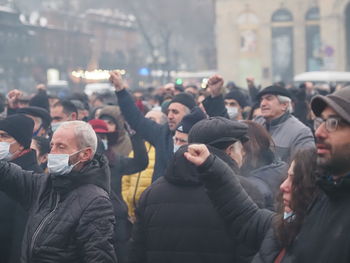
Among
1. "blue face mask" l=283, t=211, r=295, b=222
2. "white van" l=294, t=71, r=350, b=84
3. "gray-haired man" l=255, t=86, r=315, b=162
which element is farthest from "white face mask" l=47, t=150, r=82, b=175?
"white van" l=294, t=71, r=350, b=84

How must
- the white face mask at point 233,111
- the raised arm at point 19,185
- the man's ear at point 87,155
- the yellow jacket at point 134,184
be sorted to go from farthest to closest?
the white face mask at point 233,111, the yellow jacket at point 134,184, the raised arm at point 19,185, the man's ear at point 87,155

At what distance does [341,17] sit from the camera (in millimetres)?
47938

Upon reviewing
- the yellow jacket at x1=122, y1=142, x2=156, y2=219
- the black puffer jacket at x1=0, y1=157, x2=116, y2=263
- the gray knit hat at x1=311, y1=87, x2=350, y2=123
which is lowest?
the yellow jacket at x1=122, y1=142, x2=156, y2=219

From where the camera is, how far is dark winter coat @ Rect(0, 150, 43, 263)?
5668 mm

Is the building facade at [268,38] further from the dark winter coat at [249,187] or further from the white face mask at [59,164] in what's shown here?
the dark winter coat at [249,187]

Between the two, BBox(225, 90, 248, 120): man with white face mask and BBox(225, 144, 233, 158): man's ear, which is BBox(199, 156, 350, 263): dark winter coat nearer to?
BBox(225, 144, 233, 158): man's ear

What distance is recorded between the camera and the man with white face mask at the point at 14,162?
18.7ft

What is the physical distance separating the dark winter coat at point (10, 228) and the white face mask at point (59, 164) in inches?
32.4

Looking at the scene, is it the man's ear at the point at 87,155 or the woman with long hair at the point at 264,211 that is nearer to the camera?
the woman with long hair at the point at 264,211

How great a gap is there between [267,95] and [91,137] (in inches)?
140

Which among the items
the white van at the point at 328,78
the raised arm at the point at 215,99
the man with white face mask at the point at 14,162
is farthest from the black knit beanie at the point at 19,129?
the white van at the point at 328,78

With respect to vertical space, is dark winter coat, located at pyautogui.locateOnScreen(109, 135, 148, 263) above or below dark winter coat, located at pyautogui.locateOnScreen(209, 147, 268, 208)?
below

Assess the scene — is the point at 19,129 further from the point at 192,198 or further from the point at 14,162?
the point at 192,198

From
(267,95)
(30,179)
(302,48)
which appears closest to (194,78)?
(302,48)
